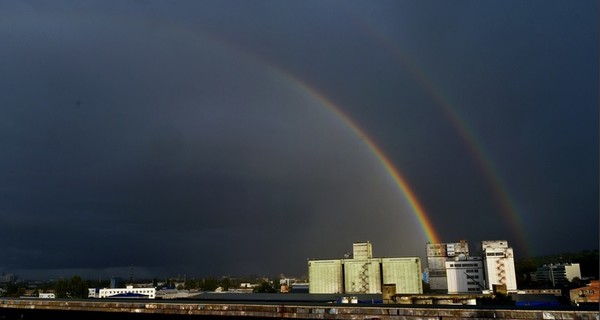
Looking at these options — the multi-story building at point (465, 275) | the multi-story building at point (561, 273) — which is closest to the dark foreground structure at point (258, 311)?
the multi-story building at point (465, 275)

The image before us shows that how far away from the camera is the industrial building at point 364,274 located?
4235 inches

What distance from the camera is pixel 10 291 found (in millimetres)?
169125

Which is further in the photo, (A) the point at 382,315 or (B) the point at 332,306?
(B) the point at 332,306

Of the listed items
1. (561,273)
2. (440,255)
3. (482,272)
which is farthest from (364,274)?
(561,273)

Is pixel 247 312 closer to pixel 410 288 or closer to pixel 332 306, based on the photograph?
pixel 332 306

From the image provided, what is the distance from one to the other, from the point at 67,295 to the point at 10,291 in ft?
145

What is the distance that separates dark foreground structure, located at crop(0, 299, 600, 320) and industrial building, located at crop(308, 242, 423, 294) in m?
70.0

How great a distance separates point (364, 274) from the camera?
362 ft

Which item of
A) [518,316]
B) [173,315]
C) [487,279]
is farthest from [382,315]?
[487,279]

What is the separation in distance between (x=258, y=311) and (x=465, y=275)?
11534cm

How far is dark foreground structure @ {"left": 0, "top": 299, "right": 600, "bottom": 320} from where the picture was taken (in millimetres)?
26578

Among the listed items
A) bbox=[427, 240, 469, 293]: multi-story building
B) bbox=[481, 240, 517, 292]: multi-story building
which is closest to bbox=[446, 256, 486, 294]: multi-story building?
bbox=[481, 240, 517, 292]: multi-story building

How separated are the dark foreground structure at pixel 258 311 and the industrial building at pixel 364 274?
70029mm

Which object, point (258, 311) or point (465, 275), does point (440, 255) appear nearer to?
point (465, 275)
